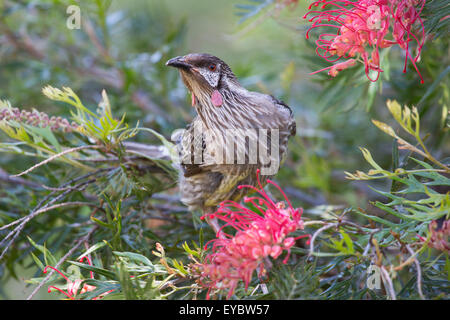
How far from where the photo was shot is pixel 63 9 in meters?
2.58

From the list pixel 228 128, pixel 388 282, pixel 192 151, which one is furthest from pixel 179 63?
pixel 388 282

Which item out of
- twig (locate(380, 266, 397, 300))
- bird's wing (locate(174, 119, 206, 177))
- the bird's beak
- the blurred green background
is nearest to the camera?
twig (locate(380, 266, 397, 300))

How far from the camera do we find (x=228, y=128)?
1.57 metres

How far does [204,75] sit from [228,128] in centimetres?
22

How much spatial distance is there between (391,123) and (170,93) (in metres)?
1.38

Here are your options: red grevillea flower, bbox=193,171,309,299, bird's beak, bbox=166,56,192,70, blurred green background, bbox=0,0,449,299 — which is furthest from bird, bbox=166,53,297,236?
blurred green background, bbox=0,0,449,299

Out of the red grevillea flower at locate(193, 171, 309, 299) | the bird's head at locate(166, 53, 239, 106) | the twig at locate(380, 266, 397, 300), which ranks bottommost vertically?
the twig at locate(380, 266, 397, 300)

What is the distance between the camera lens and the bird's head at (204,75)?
4.77 feet

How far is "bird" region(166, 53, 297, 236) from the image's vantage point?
1.51 metres

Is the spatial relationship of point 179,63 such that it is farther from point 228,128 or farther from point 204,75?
point 228,128

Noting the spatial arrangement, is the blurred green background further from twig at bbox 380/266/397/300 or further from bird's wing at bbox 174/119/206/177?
twig at bbox 380/266/397/300

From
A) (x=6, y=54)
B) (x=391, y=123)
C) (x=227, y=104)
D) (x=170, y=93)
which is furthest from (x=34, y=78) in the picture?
(x=391, y=123)

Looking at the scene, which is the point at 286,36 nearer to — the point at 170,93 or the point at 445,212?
the point at 170,93

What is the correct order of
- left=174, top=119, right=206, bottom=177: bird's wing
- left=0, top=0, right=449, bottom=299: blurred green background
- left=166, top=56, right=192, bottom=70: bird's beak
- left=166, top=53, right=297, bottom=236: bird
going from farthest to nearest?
1. left=0, top=0, right=449, bottom=299: blurred green background
2. left=174, top=119, right=206, bottom=177: bird's wing
3. left=166, top=53, right=297, bottom=236: bird
4. left=166, top=56, right=192, bottom=70: bird's beak
